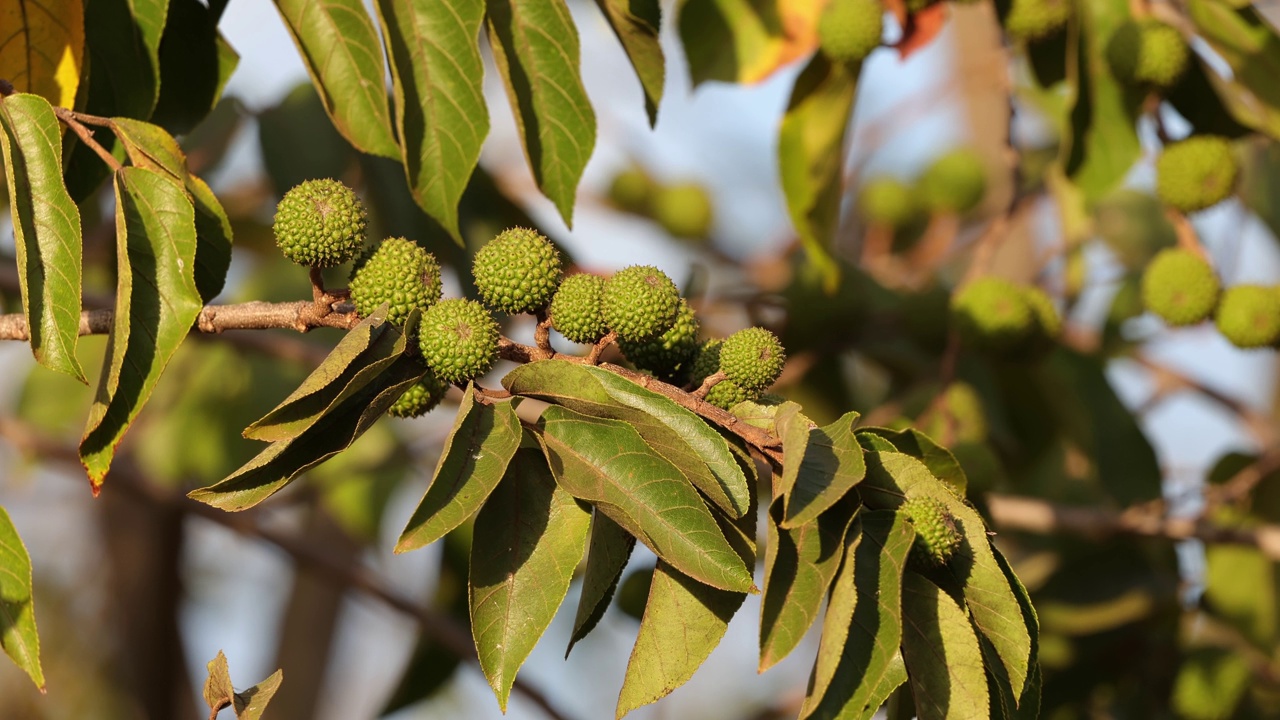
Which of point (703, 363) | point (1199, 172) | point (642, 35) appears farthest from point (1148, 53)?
point (703, 363)

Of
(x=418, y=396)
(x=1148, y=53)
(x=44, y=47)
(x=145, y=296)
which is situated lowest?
(x=1148, y=53)

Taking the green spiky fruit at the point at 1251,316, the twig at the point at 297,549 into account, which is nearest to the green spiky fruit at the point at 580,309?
the twig at the point at 297,549

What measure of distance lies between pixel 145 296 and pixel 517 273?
0.33 m

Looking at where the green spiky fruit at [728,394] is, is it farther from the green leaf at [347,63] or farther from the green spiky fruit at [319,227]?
the green leaf at [347,63]

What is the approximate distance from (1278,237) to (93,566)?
5.05 meters

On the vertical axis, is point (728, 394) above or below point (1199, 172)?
above

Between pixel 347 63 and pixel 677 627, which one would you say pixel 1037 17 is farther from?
pixel 677 627

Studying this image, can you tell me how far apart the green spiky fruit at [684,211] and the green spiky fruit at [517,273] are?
2317 mm

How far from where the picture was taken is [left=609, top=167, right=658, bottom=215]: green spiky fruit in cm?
362

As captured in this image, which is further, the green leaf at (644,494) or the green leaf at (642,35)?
the green leaf at (642,35)

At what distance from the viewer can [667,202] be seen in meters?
3.52

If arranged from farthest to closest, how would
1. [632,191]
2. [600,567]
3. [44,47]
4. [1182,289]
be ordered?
[632,191]
[1182,289]
[44,47]
[600,567]

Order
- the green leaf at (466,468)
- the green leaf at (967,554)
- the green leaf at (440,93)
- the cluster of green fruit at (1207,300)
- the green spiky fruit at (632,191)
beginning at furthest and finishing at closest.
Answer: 1. the green spiky fruit at (632,191)
2. the cluster of green fruit at (1207,300)
3. the green leaf at (440,93)
4. the green leaf at (967,554)
5. the green leaf at (466,468)

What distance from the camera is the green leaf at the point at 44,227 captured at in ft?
3.53
